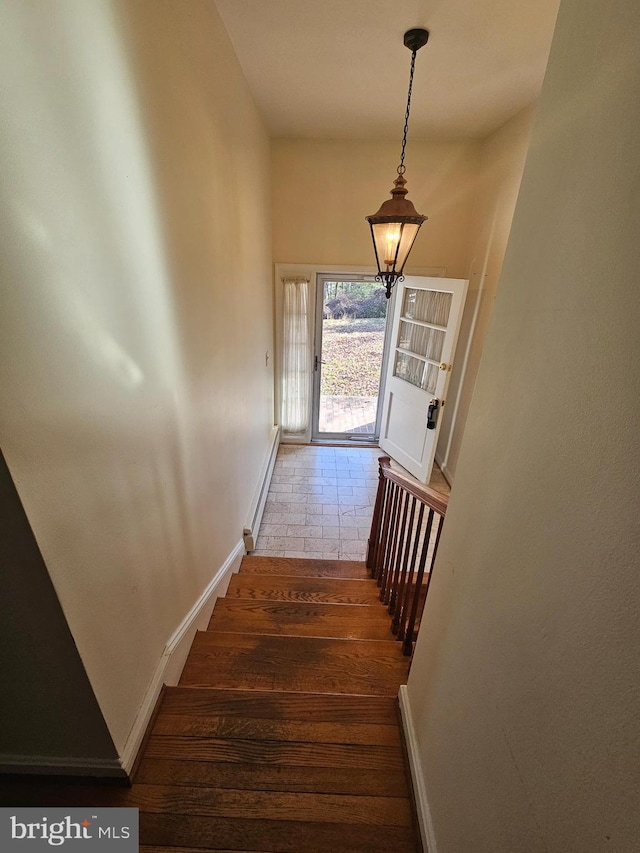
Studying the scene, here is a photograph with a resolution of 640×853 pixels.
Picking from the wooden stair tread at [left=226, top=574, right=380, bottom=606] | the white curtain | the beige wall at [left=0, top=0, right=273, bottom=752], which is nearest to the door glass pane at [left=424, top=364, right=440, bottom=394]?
the white curtain

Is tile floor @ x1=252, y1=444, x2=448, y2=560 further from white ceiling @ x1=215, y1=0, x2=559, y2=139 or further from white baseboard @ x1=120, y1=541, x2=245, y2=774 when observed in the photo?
white ceiling @ x1=215, y1=0, x2=559, y2=139

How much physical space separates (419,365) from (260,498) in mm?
2095

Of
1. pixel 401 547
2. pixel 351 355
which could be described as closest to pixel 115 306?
pixel 401 547

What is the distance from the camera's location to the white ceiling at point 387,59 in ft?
5.72

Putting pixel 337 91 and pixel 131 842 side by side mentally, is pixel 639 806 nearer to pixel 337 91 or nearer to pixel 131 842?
pixel 131 842

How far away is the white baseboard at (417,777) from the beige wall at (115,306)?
917 millimetres

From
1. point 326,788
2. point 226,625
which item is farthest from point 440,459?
point 326,788

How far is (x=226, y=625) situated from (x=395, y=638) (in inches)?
35.5

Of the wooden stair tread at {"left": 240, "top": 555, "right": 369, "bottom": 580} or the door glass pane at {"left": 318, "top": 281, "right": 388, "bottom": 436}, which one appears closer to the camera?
the wooden stair tread at {"left": 240, "top": 555, "right": 369, "bottom": 580}

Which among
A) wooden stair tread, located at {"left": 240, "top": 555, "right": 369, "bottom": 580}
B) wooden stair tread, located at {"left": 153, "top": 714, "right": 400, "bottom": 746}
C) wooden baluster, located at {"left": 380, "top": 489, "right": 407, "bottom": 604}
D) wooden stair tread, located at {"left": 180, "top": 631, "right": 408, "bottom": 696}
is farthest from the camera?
wooden stair tread, located at {"left": 240, "top": 555, "right": 369, "bottom": 580}

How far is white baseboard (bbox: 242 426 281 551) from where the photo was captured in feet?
9.14

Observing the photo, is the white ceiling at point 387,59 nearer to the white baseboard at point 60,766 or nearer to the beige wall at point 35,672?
the beige wall at point 35,672

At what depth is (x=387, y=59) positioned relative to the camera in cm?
211

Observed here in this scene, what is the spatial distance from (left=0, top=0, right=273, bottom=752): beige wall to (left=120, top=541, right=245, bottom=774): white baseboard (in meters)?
0.05
